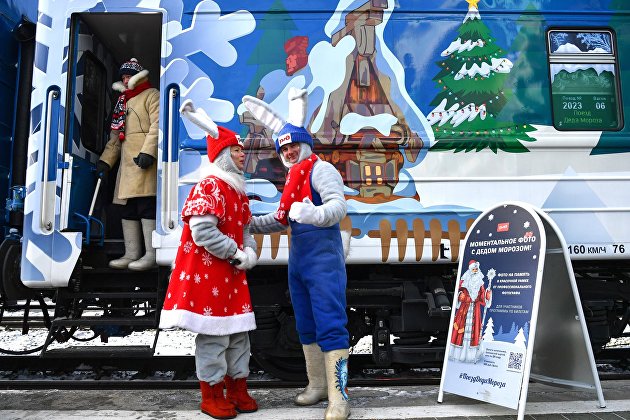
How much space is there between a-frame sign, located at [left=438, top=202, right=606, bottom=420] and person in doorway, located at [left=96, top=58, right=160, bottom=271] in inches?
96.5

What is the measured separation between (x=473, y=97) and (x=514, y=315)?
1.82m

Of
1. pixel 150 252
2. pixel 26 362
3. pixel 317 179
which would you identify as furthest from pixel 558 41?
pixel 26 362

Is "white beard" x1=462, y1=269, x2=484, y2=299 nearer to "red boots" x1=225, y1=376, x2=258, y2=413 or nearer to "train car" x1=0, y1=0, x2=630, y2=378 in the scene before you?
"train car" x1=0, y1=0, x2=630, y2=378

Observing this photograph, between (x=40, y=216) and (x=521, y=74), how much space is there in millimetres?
3932

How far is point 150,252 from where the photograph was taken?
12.9ft

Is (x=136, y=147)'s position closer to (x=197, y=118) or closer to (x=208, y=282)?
(x=197, y=118)

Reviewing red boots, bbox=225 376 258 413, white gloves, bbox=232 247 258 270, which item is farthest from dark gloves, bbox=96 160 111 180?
red boots, bbox=225 376 258 413

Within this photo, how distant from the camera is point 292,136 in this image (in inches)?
117

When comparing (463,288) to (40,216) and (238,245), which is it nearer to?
(238,245)

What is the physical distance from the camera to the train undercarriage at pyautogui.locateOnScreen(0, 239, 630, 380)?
12.5ft

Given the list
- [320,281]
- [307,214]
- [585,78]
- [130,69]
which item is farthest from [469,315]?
[130,69]

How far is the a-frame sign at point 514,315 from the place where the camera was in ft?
9.02

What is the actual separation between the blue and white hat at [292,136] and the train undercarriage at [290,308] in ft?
4.36

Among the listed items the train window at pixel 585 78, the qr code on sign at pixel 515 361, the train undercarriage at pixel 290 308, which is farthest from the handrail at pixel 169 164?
the train window at pixel 585 78
